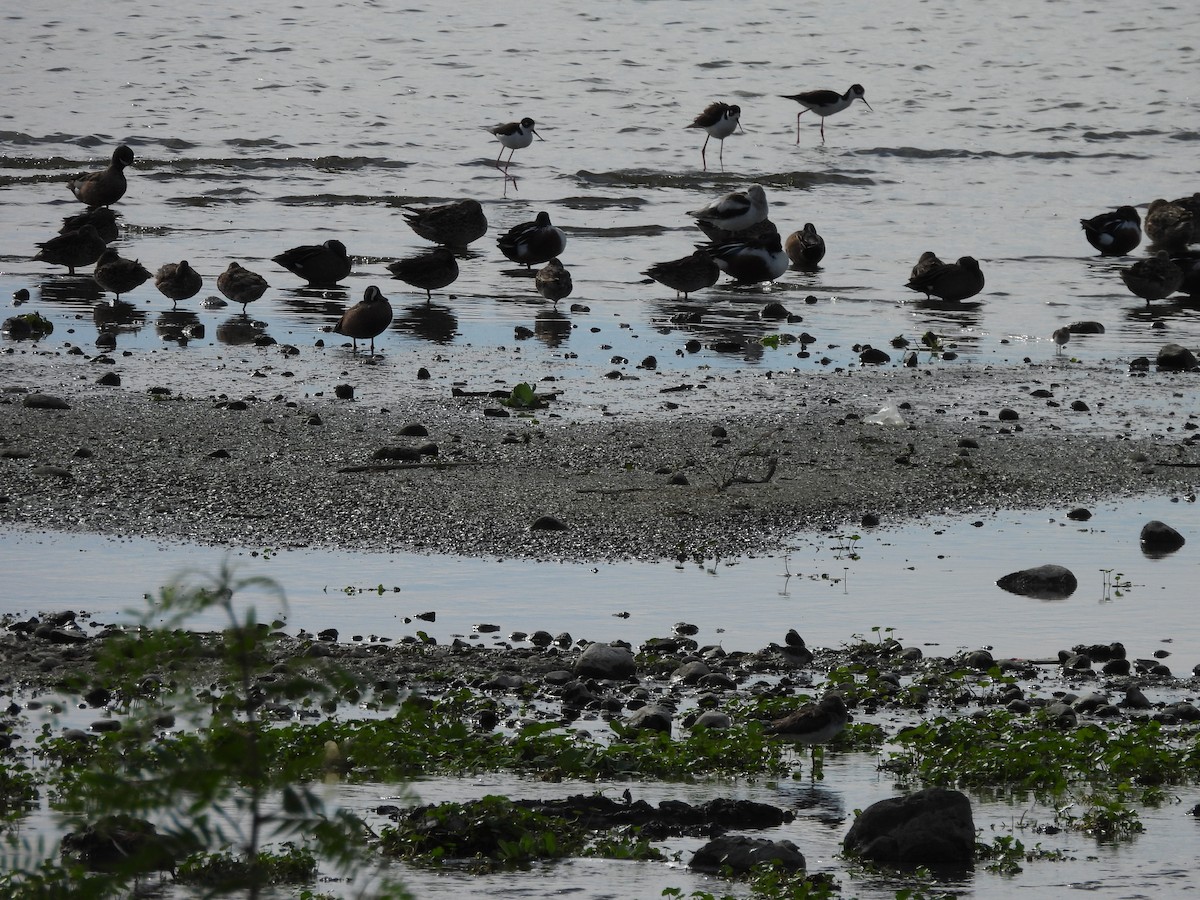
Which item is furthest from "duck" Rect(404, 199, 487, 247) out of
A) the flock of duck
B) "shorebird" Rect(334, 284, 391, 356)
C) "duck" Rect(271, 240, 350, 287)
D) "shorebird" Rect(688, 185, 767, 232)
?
"shorebird" Rect(334, 284, 391, 356)

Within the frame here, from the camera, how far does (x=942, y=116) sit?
117 ft

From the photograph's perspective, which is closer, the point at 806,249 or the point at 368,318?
the point at 368,318

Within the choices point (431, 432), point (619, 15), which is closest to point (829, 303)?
point (431, 432)

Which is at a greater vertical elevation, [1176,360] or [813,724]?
[813,724]

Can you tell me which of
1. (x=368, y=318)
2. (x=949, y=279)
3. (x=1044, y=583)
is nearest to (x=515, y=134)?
(x=949, y=279)

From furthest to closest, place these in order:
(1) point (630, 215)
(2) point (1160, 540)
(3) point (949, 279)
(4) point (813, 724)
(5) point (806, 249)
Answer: (1) point (630, 215)
(5) point (806, 249)
(3) point (949, 279)
(2) point (1160, 540)
(4) point (813, 724)

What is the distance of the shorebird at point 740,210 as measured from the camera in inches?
761

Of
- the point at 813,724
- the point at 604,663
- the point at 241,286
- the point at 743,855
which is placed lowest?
the point at 241,286

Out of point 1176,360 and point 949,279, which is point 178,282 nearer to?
point 949,279

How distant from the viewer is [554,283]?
16172 mm

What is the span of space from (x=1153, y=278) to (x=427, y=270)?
7675 mm

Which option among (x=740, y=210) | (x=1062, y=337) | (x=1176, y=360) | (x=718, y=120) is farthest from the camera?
(x=718, y=120)

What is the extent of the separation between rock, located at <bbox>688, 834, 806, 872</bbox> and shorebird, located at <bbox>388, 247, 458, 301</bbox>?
12205 mm

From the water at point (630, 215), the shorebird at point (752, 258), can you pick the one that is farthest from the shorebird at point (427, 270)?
the shorebird at point (752, 258)
